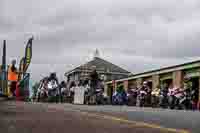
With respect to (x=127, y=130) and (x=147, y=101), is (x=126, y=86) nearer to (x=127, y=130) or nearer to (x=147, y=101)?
(x=147, y=101)

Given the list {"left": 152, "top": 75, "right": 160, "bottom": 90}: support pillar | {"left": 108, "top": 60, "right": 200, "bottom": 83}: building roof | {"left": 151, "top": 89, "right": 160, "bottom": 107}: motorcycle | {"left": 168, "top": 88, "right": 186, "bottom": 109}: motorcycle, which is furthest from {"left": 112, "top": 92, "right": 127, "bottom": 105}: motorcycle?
{"left": 152, "top": 75, "right": 160, "bottom": 90}: support pillar

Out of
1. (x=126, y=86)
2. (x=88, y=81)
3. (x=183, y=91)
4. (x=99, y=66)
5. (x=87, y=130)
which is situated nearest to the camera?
(x=87, y=130)

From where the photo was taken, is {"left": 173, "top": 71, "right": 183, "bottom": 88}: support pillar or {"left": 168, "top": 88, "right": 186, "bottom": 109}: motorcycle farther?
{"left": 173, "top": 71, "right": 183, "bottom": 88}: support pillar

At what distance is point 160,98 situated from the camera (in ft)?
Answer: 73.1

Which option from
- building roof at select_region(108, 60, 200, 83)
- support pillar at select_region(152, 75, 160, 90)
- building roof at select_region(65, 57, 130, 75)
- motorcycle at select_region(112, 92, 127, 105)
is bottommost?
motorcycle at select_region(112, 92, 127, 105)

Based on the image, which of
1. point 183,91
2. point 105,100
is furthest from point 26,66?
point 105,100

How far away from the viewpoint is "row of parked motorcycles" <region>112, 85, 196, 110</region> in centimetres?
1995

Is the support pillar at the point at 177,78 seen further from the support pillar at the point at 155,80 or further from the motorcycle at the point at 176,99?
the motorcycle at the point at 176,99

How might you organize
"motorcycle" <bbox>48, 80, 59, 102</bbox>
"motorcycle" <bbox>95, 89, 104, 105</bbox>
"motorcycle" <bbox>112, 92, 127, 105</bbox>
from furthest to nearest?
"motorcycle" <bbox>48, 80, 59, 102</bbox> < "motorcycle" <bbox>112, 92, 127, 105</bbox> < "motorcycle" <bbox>95, 89, 104, 105</bbox>

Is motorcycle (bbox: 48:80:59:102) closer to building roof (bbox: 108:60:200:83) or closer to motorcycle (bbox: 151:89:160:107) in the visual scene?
motorcycle (bbox: 151:89:160:107)

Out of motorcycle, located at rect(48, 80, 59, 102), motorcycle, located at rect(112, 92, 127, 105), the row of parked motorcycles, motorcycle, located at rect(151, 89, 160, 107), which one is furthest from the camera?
motorcycle, located at rect(48, 80, 59, 102)

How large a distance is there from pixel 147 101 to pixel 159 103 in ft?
6.19

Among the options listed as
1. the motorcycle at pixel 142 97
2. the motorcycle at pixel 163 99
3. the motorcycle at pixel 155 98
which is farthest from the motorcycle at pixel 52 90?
the motorcycle at pixel 163 99

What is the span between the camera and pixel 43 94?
1114 inches
